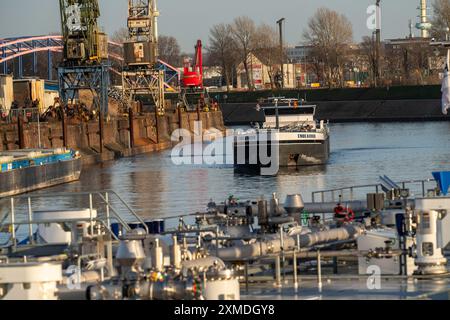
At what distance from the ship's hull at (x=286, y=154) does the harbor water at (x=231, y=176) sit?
0.60 metres

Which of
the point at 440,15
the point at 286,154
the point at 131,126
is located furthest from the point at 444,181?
the point at 440,15

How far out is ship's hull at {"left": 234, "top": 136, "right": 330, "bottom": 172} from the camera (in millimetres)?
56625

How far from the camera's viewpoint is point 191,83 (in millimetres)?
120562

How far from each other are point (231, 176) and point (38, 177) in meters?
8.30

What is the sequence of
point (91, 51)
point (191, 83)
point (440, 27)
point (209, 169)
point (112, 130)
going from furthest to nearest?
point (191, 83), point (440, 27), point (91, 51), point (112, 130), point (209, 169)

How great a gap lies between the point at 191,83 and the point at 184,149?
1619 inches

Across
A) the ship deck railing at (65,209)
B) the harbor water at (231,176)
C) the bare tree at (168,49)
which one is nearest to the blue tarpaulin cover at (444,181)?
the ship deck railing at (65,209)

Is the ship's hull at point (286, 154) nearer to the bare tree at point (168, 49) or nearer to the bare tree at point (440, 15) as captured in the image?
the bare tree at point (440, 15)

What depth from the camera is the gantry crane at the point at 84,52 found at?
8456 cm

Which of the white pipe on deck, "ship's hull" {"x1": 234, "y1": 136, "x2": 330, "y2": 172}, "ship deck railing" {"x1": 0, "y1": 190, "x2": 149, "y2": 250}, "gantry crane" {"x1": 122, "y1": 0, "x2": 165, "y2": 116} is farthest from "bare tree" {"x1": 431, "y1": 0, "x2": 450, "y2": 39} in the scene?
→ the white pipe on deck

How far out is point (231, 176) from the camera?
181 feet

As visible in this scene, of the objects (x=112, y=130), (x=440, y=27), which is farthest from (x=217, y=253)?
(x=440, y=27)
